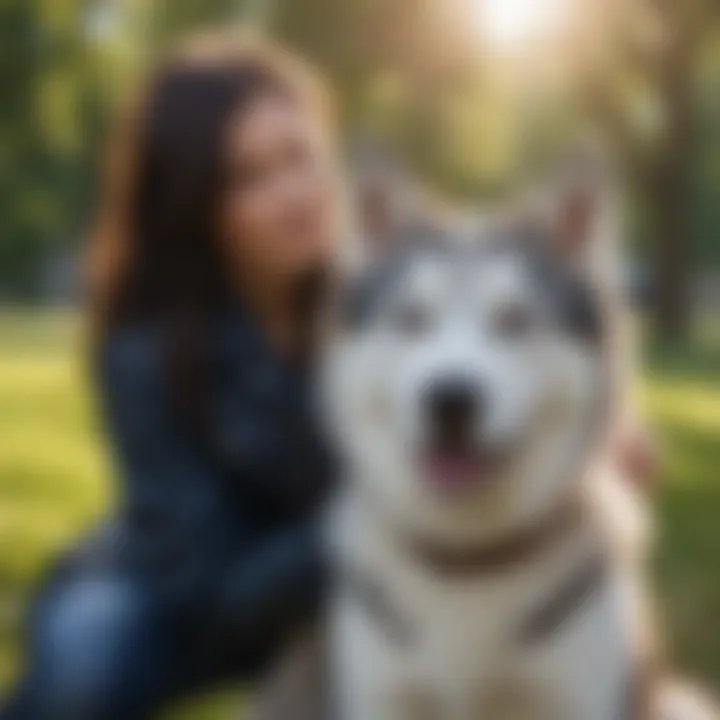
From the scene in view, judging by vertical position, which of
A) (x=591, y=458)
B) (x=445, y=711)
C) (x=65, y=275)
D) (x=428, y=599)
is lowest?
(x=445, y=711)

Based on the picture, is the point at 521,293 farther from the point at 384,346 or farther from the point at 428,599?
the point at 428,599

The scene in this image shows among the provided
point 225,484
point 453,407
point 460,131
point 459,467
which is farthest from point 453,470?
point 460,131

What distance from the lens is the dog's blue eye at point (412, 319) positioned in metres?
1.49

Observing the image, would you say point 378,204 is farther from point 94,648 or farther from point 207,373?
point 94,648

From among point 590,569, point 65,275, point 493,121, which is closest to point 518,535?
point 590,569

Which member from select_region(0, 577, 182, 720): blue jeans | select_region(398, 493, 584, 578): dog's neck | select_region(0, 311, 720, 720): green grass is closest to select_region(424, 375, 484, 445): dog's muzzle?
select_region(398, 493, 584, 578): dog's neck

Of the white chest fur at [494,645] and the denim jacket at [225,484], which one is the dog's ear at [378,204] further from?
the white chest fur at [494,645]

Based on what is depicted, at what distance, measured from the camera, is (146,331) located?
1650 millimetres

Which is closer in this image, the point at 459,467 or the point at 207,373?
the point at 459,467

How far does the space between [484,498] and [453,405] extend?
17 centimetres

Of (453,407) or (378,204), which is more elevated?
(378,204)

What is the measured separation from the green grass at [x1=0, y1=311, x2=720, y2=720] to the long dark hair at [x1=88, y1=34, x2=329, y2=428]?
0.38ft

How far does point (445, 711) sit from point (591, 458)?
329 mm

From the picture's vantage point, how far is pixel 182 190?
162 cm
